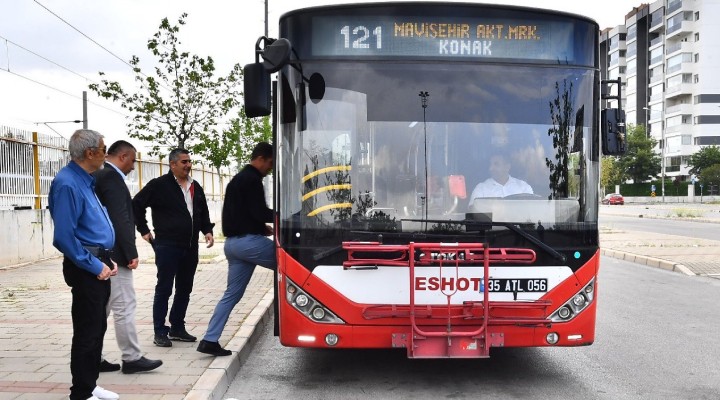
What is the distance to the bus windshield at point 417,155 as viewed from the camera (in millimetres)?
5320

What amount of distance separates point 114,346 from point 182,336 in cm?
62

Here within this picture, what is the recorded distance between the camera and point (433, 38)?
5469 mm

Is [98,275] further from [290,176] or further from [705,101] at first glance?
[705,101]

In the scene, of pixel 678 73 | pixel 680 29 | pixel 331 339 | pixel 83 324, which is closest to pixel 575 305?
pixel 331 339

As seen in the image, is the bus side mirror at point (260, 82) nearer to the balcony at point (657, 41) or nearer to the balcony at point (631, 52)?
the balcony at point (657, 41)

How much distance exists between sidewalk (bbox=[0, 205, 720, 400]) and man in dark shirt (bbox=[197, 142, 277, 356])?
10.8 inches

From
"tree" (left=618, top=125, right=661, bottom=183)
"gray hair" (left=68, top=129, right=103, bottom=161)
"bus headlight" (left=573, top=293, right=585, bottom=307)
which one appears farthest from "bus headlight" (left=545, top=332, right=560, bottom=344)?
"tree" (left=618, top=125, right=661, bottom=183)

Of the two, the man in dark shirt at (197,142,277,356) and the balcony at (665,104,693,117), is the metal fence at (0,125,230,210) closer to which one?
the man in dark shirt at (197,142,277,356)

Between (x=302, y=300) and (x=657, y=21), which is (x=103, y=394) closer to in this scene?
(x=302, y=300)

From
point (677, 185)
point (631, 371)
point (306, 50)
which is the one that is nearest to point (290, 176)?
point (306, 50)

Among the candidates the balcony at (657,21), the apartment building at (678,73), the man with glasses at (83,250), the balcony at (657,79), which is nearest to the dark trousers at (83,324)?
the man with glasses at (83,250)

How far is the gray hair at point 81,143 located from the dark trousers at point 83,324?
68 centimetres

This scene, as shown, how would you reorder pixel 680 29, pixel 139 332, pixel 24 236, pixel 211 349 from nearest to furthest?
1. pixel 211 349
2. pixel 139 332
3. pixel 24 236
4. pixel 680 29

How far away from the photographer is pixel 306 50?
17.8 feet
